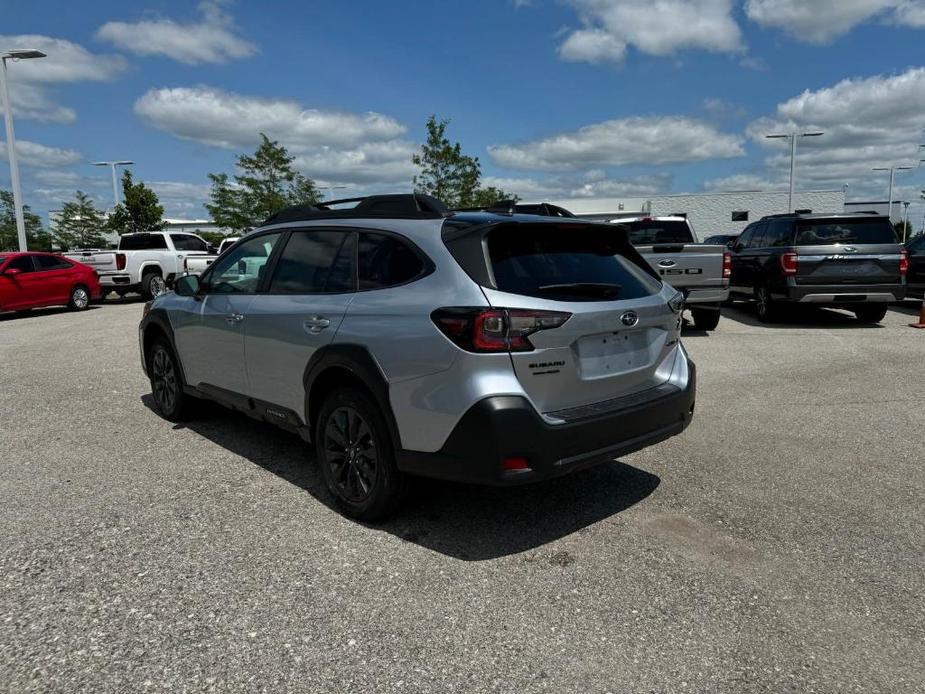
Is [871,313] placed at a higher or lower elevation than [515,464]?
lower


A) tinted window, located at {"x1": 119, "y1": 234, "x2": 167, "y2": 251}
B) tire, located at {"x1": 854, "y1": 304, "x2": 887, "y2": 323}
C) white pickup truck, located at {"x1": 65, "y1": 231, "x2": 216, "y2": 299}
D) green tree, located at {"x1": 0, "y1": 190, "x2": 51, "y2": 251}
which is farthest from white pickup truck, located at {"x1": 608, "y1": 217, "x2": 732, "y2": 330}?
green tree, located at {"x1": 0, "y1": 190, "x2": 51, "y2": 251}

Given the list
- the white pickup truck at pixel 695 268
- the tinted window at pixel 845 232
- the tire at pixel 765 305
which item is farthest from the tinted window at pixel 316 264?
the tire at pixel 765 305

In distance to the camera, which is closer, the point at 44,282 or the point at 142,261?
the point at 44,282

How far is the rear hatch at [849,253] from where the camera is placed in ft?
36.8

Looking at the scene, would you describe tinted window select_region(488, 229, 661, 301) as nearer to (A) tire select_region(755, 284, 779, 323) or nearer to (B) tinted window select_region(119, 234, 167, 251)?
(A) tire select_region(755, 284, 779, 323)

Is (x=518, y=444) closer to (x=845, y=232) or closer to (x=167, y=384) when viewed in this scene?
(x=167, y=384)

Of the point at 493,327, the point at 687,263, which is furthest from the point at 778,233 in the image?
the point at 493,327

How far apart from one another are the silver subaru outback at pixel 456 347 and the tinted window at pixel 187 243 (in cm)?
1719

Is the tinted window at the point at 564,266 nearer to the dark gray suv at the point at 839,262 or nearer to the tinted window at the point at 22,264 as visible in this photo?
the dark gray suv at the point at 839,262

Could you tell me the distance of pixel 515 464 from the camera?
3217 mm

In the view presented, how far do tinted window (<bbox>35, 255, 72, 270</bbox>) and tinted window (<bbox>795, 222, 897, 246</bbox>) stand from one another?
53.9 feet

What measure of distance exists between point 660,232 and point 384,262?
9969 mm

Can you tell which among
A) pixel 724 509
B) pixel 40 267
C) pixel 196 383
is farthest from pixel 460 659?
pixel 40 267

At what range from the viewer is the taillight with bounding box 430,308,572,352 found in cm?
317
